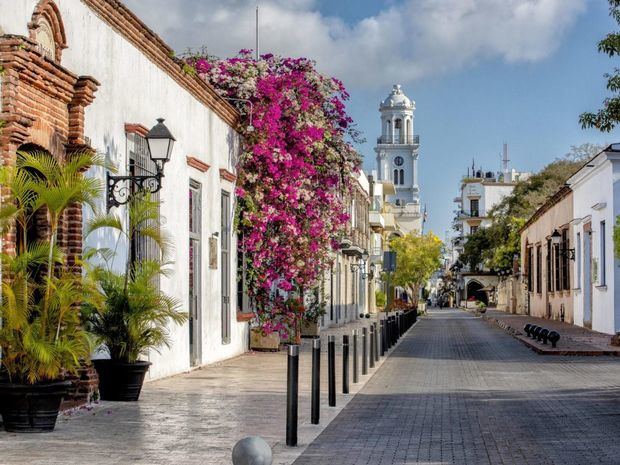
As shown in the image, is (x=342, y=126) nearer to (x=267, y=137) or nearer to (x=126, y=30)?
(x=267, y=137)

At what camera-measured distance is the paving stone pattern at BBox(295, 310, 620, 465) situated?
944cm

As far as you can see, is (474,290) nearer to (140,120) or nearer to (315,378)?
(140,120)

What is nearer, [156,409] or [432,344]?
[156,409]

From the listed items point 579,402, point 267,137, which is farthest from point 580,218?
point 579,402

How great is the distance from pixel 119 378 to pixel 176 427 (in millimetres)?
2271

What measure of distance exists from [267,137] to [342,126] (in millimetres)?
2828

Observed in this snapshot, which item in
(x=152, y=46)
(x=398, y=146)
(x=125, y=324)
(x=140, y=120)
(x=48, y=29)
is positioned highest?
(x=398, y=146)

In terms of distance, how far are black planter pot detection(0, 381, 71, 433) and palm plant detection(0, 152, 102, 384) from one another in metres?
0.13

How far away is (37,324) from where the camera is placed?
10.3 metres

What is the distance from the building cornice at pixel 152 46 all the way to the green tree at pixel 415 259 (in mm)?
62697

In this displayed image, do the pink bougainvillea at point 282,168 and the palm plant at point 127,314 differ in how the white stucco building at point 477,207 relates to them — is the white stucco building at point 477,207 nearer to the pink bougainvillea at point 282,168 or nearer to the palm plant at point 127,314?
the pink bougainvillea at point 282,168

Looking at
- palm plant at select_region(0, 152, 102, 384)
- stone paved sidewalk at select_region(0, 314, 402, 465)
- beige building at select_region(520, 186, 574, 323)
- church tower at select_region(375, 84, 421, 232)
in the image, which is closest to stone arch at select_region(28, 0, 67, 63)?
palm plant at select_region(0, 152, 102, 384)

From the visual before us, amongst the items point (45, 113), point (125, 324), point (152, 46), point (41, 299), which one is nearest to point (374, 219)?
point (152, 46)

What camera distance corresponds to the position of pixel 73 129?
12.9 meters
